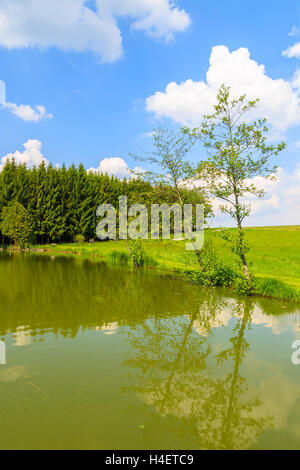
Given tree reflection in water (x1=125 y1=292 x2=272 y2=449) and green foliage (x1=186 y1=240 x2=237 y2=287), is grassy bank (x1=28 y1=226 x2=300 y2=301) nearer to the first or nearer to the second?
green foliage (x1=186 y1=240 x2=237 y2=287)

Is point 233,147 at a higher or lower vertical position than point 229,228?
higher

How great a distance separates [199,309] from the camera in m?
14.4

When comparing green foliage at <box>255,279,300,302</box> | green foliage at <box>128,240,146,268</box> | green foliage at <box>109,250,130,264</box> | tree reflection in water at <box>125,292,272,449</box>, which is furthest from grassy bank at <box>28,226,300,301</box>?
tree reflection in water at <box>125,292,272,449</box>

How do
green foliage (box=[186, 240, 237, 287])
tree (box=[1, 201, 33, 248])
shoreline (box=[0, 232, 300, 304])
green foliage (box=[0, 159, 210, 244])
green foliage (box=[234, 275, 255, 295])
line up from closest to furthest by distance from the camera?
shoreline (box=[0, 232, 300, 304]) → green foliage (box=[234, 275, 255, 295]) → green foliage (box=[186, 240, 237, 287]) → tree (box=[1, 201, 33, 248]) → green foliage (box=[0, 159, 210, 244])

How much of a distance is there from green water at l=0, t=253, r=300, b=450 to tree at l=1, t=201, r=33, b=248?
1617 inches

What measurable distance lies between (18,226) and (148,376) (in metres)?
50.5

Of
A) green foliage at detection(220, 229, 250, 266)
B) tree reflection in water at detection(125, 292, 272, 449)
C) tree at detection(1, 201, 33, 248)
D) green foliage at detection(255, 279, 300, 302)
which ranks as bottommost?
tree reflection in water at detection(125, 292, 272, 449)

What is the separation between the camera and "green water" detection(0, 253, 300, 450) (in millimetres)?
5309

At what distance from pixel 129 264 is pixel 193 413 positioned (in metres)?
25.9

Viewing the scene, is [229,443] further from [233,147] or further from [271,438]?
[233,147]

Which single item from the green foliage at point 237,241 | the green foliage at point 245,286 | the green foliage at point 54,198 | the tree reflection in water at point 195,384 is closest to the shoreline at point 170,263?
the green foliage at point 245,286

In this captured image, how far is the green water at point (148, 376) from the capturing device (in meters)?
5.31

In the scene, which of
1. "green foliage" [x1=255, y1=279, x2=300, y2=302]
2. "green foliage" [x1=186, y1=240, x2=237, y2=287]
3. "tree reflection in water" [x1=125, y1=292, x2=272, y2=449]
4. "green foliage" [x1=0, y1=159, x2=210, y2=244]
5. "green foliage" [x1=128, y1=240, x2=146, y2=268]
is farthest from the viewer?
"green foliage" [x1=0, y1=159, x2=210, y2=244]

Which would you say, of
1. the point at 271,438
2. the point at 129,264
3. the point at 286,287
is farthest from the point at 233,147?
the point at 129,264
